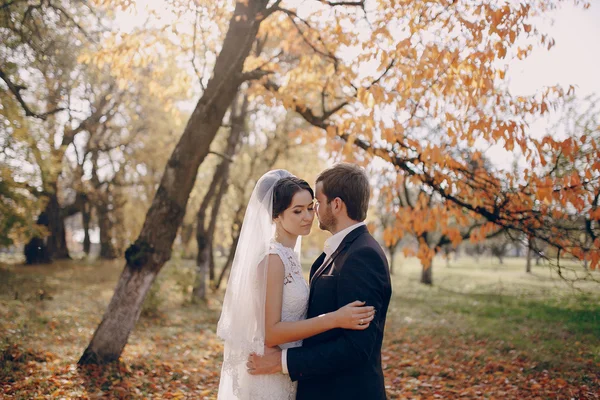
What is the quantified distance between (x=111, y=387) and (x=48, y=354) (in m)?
1.80

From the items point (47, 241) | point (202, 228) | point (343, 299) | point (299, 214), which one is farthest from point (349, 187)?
point (47, 241)

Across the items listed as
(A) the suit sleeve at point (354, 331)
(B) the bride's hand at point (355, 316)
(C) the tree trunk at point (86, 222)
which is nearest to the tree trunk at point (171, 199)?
(A) the suit sleeve at point (354, 331)

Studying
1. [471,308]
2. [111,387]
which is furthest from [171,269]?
[471,308]

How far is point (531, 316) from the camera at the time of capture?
13.4 m

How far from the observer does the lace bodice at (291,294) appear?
3.19m

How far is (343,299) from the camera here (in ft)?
9.22

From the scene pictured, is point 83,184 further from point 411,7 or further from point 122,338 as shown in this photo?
point 411,7

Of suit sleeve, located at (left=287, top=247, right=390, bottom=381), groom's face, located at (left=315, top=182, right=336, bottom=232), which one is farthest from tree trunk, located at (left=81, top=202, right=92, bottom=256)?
suit sleeve, located at (left=287, top=247, right=390, bottom=381)

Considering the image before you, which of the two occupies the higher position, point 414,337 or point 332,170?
point 332,170

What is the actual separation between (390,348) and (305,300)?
7.79m

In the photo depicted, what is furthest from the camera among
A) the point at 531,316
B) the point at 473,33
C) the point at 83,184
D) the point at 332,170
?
the point at 83,184

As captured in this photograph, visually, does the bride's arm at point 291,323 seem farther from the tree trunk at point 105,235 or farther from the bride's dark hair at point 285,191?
the tree trunk at point 105,235

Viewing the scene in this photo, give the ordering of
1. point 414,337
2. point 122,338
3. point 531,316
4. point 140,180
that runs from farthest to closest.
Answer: point 140,180 → point 531,316 → point 414,337 → point 122,338

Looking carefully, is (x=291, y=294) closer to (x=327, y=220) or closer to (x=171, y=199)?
(x=327, y=220)
